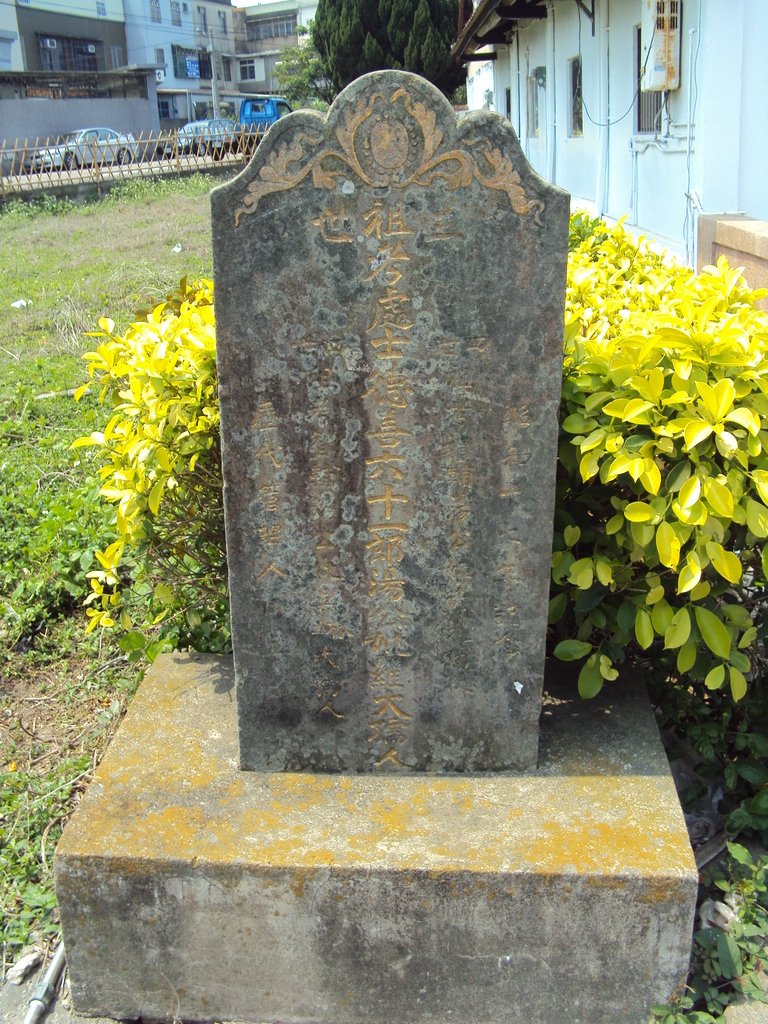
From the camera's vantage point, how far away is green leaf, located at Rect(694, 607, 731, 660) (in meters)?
2.04

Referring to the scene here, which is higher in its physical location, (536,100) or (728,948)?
(536,100)

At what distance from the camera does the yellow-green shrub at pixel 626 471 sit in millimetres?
1940

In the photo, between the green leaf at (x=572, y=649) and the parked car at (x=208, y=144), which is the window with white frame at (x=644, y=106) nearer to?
the green leaf at (x=572, y=649)

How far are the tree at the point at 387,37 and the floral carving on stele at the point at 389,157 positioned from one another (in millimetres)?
20738

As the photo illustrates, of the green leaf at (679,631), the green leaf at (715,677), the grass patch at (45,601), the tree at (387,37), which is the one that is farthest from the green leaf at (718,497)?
the tree at (387,37)

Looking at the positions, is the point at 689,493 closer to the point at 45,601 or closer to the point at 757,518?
the point at 757,518

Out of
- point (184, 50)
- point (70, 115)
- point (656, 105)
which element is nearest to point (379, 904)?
point (656, 105)

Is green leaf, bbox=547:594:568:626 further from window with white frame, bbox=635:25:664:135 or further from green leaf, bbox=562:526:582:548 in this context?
window with white frame, bbox=635:25:664:135

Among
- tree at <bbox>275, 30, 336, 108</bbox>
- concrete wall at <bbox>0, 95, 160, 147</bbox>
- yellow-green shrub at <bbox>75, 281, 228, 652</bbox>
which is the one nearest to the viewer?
yellow-green shrub at <bbox>75, 281, 228, 652</bbox>

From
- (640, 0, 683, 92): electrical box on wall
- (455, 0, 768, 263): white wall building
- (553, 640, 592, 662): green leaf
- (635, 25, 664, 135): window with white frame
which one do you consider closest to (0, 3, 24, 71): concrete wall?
(455, 0, 768, 263): white wall building

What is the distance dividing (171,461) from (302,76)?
36.4 metres

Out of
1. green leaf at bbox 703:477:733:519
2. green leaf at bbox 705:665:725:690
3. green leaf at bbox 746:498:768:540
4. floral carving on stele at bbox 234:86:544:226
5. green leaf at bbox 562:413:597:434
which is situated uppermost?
floral carving on stele at bbox 234:86:544:226

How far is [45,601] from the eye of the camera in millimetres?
3482

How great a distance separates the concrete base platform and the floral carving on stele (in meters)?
1.22
